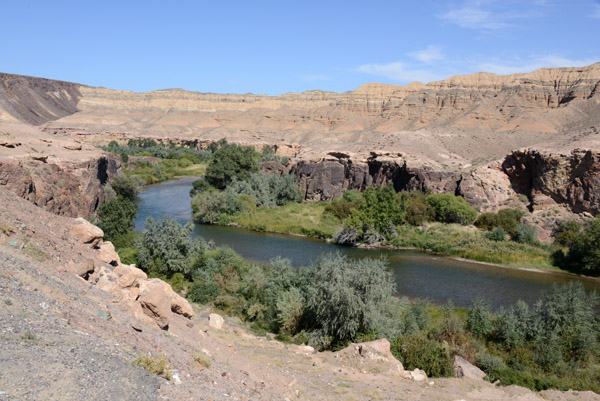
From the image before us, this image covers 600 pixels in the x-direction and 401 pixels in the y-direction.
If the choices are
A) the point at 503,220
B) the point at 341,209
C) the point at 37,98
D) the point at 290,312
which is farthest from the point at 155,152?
the point at 290,312

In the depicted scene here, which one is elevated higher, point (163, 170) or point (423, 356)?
point (163, 170)

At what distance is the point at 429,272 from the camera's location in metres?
28.0

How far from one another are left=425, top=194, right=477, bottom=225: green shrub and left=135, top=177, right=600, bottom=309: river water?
6.35 m

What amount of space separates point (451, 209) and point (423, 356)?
2625cm

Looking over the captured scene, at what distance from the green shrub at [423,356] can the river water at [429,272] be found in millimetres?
9221

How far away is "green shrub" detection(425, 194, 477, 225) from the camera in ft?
123

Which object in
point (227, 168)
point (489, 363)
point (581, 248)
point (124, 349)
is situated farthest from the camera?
point (227, 168)

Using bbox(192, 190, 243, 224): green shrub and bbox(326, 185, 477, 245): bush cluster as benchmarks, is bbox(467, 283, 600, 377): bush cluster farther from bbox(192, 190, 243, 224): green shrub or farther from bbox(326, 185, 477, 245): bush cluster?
bbox(192, 190, 243, 224): green shrub

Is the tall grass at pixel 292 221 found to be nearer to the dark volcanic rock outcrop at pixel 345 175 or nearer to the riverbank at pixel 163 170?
the dark volcanic rock outcrop at pixel 345 175

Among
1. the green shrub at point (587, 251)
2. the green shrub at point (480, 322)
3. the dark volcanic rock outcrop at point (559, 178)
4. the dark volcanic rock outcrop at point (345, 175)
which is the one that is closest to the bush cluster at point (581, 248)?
the green shrub at point (587, 251)

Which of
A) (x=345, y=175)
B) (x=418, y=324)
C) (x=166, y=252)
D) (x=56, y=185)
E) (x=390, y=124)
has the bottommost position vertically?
(x=418, y=324)

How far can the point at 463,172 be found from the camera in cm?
4384

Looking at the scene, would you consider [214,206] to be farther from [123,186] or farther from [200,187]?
[123,186]

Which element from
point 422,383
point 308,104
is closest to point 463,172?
point 422,383
